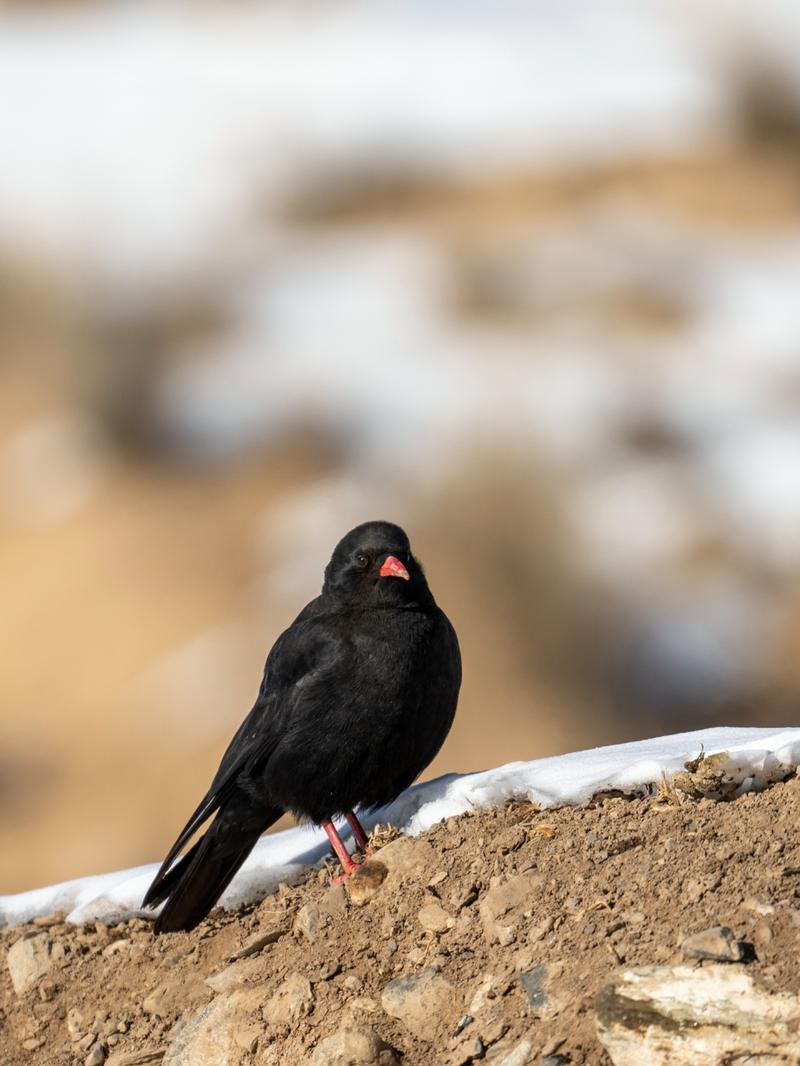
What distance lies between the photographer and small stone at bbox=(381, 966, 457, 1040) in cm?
371

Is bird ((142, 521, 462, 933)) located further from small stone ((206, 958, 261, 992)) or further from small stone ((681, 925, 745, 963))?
small stone ((681, 925, 745, 963))

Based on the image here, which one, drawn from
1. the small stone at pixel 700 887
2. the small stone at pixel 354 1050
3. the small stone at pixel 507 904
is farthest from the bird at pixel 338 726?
the small stone at pixel 700 887

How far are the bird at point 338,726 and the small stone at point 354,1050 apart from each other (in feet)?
4.20

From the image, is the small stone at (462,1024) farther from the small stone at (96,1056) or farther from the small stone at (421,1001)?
the small stone at (96,1056)

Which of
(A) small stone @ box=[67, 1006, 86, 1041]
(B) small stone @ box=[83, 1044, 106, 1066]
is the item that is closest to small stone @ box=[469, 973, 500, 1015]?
(B) small stone @ box=[83, 1044, 106, 1066]

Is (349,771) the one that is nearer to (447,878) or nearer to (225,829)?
(225,829)

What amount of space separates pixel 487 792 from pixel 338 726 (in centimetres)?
76

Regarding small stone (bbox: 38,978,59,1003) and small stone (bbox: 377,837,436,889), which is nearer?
small stone (bbox: 377,837,436,889)

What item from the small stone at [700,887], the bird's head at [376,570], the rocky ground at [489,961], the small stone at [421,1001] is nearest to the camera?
the rocky ground at [489,961]

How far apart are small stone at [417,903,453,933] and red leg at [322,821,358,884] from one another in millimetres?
598

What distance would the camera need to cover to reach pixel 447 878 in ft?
14.2

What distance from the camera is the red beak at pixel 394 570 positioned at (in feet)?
18.0

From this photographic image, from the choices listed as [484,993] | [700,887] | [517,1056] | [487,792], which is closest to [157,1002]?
[487,792]

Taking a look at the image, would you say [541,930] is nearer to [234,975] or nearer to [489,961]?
[489,961]
